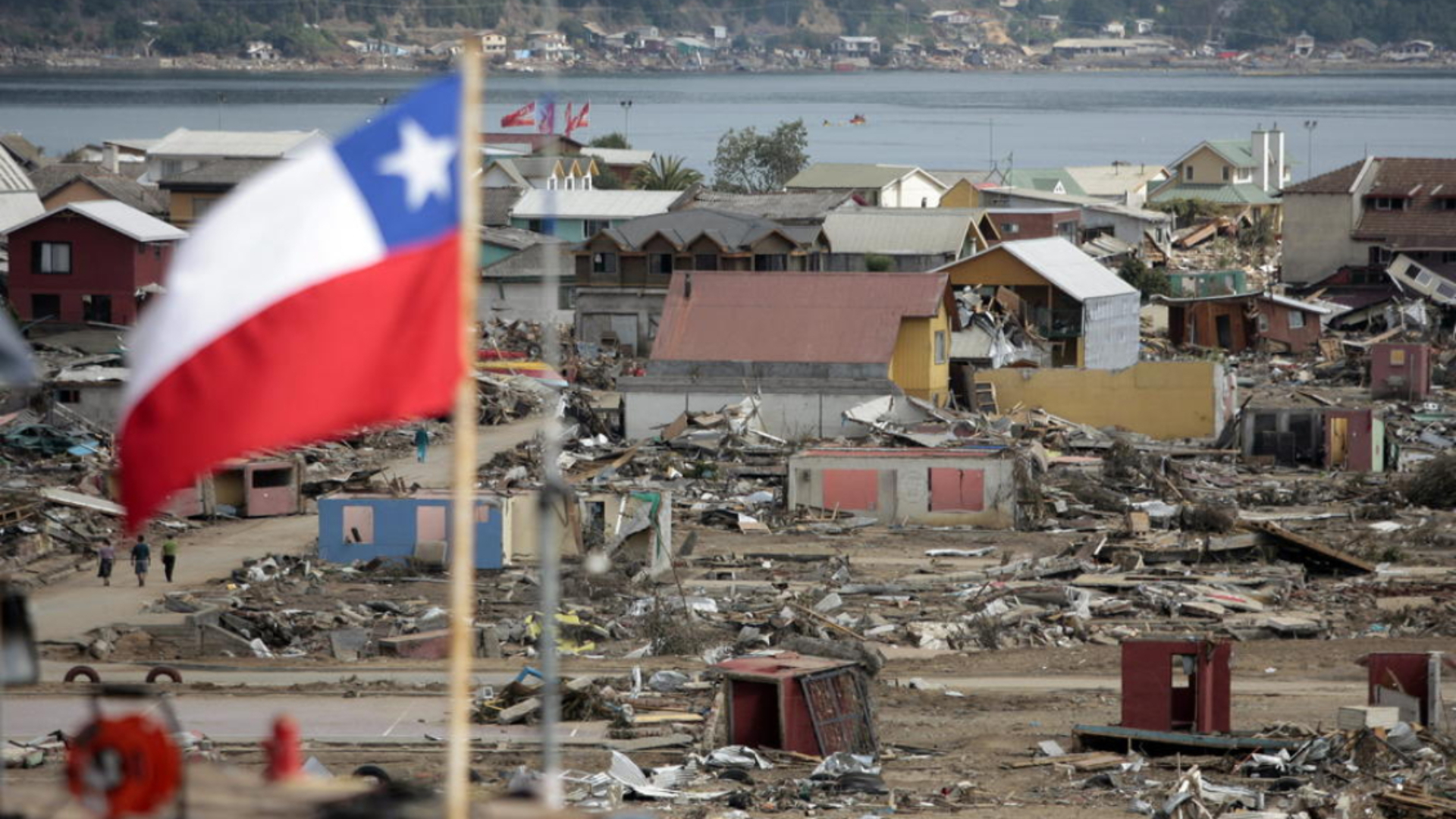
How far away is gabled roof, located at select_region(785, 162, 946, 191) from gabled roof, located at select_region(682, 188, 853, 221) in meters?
13.6

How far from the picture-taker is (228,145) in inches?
3575

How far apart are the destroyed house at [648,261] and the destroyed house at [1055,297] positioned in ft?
23.2

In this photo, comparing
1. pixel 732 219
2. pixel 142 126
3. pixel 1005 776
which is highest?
pixel 142 126

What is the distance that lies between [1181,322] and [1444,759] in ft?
140

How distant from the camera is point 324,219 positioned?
325 inches

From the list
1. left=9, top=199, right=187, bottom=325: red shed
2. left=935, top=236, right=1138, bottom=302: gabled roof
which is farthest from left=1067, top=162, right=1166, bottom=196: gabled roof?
left=9, top=199, right=187, bottom=325: red shed

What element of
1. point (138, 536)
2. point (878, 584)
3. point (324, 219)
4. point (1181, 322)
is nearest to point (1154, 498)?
point (878, 584)

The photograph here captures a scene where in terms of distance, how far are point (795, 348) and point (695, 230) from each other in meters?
14.6

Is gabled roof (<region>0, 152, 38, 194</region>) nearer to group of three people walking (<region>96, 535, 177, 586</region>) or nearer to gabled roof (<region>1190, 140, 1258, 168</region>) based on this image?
group of three people walking (<region>96, 535, 177, 586</region>)

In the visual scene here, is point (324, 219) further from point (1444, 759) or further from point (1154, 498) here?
point (1154, 498)

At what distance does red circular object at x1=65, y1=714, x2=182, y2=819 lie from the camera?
8117mm

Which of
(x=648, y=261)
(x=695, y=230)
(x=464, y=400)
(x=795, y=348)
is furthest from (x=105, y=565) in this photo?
(x=695, y=230)

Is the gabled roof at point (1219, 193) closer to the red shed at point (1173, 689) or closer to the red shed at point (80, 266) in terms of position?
the red shed at point (80, 266)

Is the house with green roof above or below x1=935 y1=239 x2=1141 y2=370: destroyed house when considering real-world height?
above
